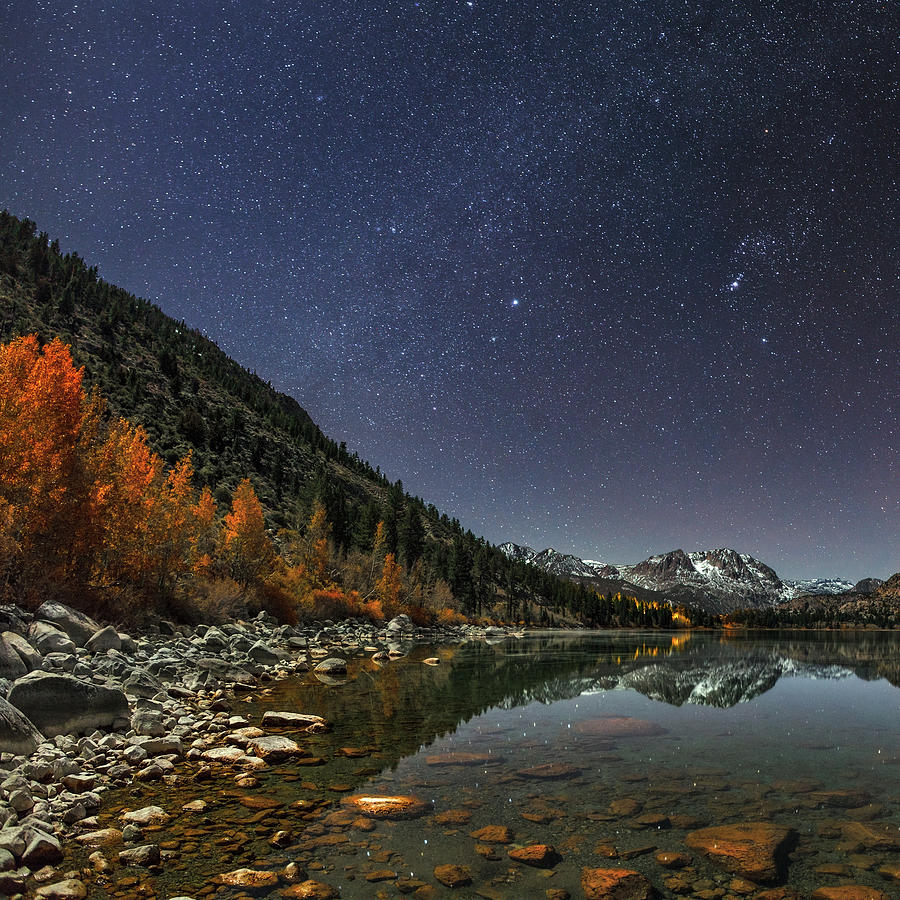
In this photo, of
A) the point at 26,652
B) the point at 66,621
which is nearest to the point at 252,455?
the point at 66,621

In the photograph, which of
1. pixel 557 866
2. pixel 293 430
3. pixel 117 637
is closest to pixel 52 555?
pixel 117 637

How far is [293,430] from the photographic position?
153 m

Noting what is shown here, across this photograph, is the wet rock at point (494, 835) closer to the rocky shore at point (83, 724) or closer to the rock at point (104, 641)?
the rocky shore at point (83, 724)

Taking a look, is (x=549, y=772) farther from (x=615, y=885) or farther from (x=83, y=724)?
(x=83, y=724)

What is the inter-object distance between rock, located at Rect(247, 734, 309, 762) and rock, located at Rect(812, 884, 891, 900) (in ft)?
29.6

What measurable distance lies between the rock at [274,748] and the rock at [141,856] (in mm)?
4623

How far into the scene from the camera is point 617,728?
16.4 meters

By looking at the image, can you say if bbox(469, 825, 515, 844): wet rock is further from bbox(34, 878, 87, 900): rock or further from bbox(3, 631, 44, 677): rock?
bbox(3, 631, 44, 677): rock

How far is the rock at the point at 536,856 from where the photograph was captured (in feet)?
23.2

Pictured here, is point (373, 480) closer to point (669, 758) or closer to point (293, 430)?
point (293, 430)

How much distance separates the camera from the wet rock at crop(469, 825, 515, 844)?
7.78m

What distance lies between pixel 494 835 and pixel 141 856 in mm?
4502

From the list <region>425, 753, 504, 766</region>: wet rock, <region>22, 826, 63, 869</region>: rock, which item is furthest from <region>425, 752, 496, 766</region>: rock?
<region>22, 826, 63, 869</region>: rock

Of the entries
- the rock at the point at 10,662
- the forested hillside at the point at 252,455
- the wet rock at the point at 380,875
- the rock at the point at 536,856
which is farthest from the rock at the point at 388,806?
the forested hillside at the point at 252,455
